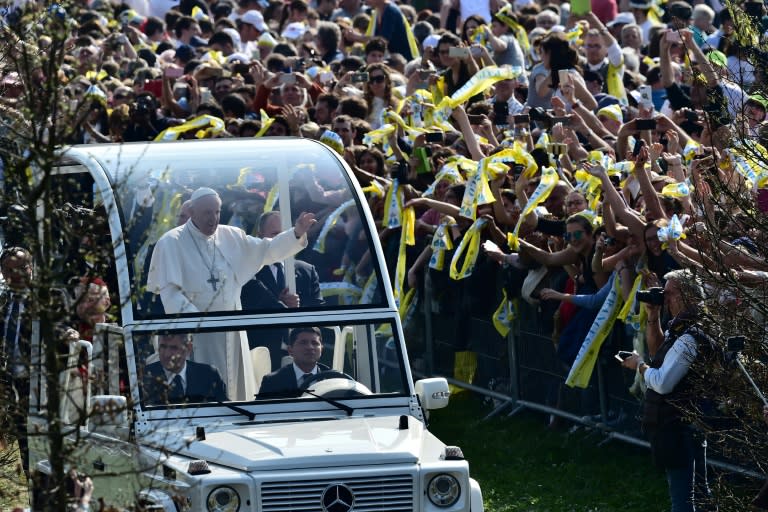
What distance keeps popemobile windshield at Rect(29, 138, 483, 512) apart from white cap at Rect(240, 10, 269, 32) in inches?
495

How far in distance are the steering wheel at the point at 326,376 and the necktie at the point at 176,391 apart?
71cm

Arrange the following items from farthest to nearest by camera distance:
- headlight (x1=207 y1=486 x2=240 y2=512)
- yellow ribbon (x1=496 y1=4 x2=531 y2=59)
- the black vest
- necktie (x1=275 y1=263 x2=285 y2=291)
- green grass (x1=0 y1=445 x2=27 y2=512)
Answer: yellow ribbon (x1=496 y1=4 x2=531 y2=59), necktie (x1=275 y1=263 x2=285 y2=291), the black vest, headlight (x1=207 y1=486 x2=240 y2=512), green grass (x1=0 y1=445 x2=27 y2=512)

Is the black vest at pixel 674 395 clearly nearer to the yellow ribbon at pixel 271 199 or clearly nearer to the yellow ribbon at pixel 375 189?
the yellow ribbon at pixel 271 199

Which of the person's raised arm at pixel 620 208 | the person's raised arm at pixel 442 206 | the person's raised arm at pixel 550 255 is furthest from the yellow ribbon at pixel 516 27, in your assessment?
the person's raised arm at pixel 620 208

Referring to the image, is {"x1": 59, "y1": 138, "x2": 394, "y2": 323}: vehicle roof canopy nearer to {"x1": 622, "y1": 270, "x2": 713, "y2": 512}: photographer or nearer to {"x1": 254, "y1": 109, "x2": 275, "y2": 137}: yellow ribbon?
{"x1": 622, "y1": 270, "x2": 713, "y2": 512}: photographer

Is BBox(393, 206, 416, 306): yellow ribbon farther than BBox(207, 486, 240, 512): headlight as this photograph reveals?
Yes

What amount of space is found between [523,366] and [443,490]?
486 centimetres

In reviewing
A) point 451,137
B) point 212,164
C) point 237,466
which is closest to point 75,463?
point 237,466

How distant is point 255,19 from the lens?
75.5 ft

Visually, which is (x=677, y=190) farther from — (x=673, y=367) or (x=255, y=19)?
(x=255, y=19)

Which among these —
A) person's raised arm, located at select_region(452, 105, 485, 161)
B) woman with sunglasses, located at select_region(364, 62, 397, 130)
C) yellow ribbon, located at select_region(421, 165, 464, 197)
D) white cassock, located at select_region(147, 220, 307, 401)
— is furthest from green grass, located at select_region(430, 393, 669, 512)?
woman with sunglasses, located at select_region(364, 62, 397, 130)

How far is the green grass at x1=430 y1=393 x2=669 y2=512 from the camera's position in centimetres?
1125

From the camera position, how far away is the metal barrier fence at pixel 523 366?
11953mm

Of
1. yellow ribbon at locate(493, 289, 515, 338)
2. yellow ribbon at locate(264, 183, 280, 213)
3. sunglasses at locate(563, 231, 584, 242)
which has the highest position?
yellow ribbon at locate(264, 183, 280, 213)
